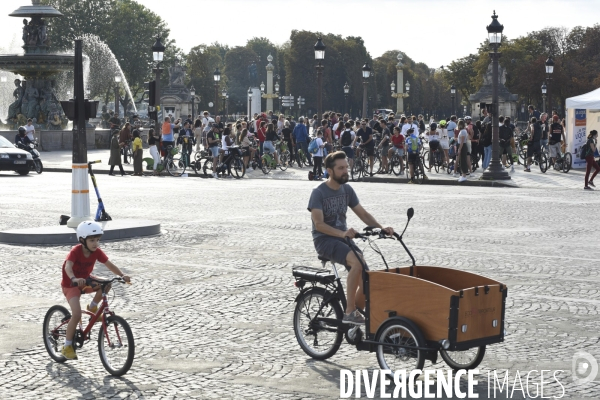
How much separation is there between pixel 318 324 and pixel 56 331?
1.95 metres

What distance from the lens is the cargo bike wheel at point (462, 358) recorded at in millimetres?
7066

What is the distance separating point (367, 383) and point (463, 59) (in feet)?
404

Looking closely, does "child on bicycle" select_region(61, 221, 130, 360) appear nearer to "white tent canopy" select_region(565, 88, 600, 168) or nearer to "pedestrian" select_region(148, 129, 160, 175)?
"pedestrian" select_region(148, 129, 160, 175)

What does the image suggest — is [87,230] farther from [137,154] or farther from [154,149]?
[154,149]

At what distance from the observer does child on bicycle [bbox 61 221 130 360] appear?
7.28 metres

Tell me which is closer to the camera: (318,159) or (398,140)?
(318,159)

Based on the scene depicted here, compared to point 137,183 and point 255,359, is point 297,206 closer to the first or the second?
point 137,183

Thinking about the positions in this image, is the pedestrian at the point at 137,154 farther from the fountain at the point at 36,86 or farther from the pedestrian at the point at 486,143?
the fountain at the point at 36,86

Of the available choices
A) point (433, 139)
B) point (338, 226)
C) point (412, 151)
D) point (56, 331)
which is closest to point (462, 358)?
point (338, 226)

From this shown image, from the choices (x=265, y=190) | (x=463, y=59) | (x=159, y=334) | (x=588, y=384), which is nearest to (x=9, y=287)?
(x=159, y=334)

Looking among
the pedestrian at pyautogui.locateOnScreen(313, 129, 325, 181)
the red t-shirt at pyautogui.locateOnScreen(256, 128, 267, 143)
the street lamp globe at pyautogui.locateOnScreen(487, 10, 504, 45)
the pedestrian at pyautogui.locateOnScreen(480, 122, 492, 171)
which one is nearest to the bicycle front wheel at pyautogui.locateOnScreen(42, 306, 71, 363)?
the pedestrian at pyautogui.locateOnScreen(313, 129, 325, 181)

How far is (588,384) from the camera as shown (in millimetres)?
6824

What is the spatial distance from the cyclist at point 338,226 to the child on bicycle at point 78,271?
149 centimetres

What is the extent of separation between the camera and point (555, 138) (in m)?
31.9
